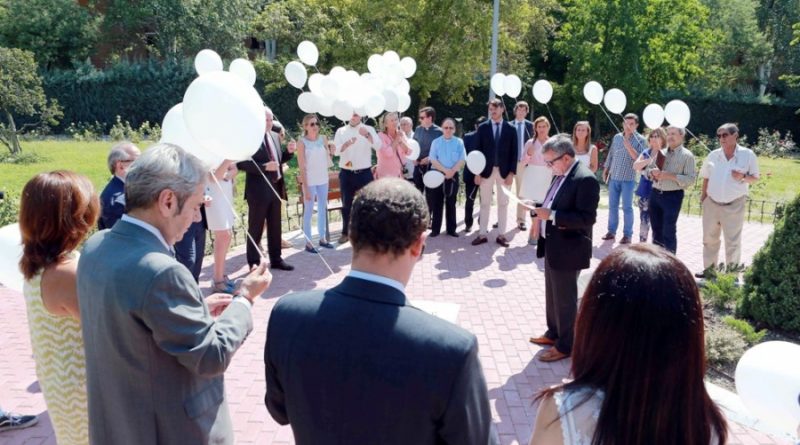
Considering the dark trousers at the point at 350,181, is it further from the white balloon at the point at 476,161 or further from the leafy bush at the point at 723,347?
the leafy bush at the point at 723,347

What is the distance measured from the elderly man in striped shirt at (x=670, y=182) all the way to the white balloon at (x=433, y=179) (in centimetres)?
297

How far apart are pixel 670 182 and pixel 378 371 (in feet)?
21.9

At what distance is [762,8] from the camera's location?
3816 cm

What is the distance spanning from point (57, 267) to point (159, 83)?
27.8 m

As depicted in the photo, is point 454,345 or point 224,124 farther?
point 224,124

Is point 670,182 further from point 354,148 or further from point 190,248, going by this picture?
point 190,248

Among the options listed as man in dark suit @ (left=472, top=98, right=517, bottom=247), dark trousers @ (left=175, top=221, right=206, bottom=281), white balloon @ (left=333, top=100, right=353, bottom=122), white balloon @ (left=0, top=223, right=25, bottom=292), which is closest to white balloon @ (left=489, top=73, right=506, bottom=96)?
man in dark suit @ (left=472, top=98, right=517, bottom=247)

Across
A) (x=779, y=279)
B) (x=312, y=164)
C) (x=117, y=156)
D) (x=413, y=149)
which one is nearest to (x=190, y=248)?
(x=117, y=156)

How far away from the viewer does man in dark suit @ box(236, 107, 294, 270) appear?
693cm

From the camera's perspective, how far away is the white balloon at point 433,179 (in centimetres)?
885

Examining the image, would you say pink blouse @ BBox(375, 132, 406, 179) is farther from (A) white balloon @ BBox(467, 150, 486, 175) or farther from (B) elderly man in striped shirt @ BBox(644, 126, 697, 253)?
(B) elderly man in striped shirt @ BBox(644, 126, 697, 253)

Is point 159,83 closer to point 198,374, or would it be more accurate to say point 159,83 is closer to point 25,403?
point 25,403

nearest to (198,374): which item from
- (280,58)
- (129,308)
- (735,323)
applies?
(129,308)

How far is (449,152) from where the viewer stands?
9016mm
